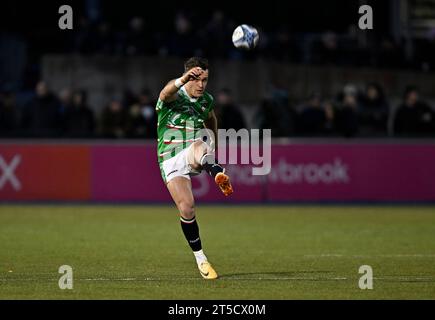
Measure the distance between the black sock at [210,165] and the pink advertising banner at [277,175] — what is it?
36.9 feet

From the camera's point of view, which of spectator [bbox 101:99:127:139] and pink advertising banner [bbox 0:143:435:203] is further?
spectator [bbox 101:99:127:139]

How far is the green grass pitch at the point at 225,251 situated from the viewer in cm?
1131

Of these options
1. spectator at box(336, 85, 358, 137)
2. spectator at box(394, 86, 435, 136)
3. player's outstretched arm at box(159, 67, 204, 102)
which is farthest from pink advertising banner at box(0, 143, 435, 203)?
player's outstretched arm at box(159, 67, 204, 102)

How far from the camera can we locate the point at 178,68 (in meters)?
27.9

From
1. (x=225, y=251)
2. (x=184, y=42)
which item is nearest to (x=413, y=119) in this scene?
(x=184, y=42)

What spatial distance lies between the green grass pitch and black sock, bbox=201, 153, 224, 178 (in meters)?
1.21

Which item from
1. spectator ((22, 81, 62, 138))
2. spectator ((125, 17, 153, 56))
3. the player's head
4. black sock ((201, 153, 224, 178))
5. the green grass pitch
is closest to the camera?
the green grass pitch

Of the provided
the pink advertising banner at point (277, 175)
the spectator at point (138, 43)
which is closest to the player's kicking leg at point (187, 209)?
the pink advertising banner at point (277, 175)

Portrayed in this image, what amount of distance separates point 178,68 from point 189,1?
5.59m

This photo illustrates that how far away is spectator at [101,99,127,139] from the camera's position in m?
24.4

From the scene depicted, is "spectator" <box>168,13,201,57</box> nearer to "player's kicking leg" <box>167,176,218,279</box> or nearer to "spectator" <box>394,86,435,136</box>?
"spectator" <box>394,86,435,136</box>

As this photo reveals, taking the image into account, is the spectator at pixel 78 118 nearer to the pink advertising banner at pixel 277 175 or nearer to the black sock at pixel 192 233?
the pink advertising banner at pixel 277 175
